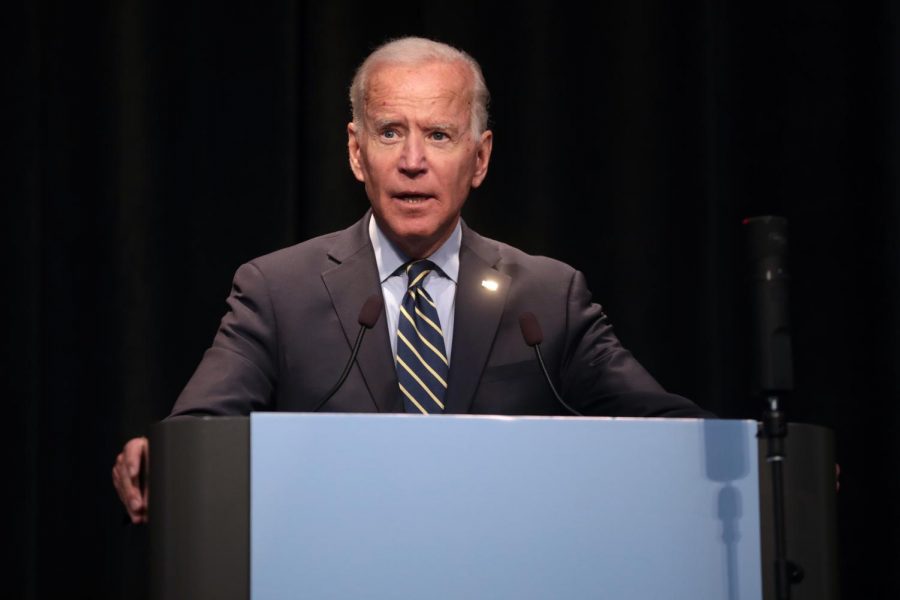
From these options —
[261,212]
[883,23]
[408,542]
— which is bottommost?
[408,542]

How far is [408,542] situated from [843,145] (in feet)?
6.59

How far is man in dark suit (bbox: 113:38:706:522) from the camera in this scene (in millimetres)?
2006

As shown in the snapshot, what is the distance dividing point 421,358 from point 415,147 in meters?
0.40

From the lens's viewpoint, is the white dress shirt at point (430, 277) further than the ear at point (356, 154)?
No

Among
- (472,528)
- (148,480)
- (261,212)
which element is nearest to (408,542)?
(472,528)

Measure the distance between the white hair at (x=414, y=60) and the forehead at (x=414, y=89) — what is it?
0.04ft

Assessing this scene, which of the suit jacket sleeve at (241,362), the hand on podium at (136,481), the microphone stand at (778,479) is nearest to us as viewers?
the microphone stand at (778,479)

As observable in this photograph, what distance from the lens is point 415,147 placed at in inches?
85.1

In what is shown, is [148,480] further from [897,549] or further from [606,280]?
[897,549]

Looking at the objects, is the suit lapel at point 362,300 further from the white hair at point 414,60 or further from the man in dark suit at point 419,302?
the white hair at point 414,60

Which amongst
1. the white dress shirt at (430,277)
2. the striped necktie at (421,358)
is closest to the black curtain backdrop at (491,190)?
the white dress shirt at (430,277)

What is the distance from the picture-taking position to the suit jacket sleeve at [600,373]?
198 cm

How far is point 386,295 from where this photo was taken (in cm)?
215

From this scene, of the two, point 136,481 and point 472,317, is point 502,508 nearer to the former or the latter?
point 136,481
